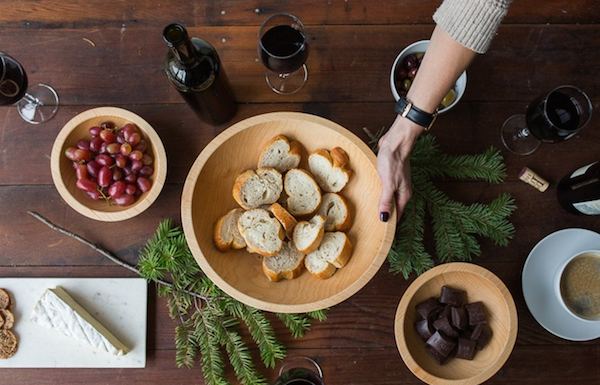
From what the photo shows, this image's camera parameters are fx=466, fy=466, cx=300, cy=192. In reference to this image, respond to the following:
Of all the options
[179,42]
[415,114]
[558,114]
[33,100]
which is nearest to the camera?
[179,42]

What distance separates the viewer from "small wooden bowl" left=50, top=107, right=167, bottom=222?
1.11 meters

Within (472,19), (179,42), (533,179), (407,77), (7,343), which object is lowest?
(7,343)

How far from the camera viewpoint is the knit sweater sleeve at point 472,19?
2.90 ft

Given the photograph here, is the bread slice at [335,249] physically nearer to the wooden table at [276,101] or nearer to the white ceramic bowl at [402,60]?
the wooden table at [276,101]

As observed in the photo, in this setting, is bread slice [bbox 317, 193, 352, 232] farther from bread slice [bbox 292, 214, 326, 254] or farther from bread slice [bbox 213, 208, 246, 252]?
bread slice [bbox 213, 208, 246, 252]

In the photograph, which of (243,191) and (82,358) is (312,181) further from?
(82,358)

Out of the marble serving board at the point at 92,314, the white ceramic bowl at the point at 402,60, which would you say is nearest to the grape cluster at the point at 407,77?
the white ceramic bowl at the point at 402,60

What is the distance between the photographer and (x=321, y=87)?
1.26 m

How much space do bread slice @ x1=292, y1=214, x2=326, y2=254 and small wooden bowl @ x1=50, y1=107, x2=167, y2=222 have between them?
35cm

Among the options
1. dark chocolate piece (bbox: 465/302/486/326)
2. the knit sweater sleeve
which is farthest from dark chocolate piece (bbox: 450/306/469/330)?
the knit sweater sleeve

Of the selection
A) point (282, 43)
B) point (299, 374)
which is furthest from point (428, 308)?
point (282, 43)

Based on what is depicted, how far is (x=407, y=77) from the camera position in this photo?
3.92 feet

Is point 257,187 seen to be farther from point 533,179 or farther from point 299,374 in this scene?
point 533,179

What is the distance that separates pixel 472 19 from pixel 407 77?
31 cm
